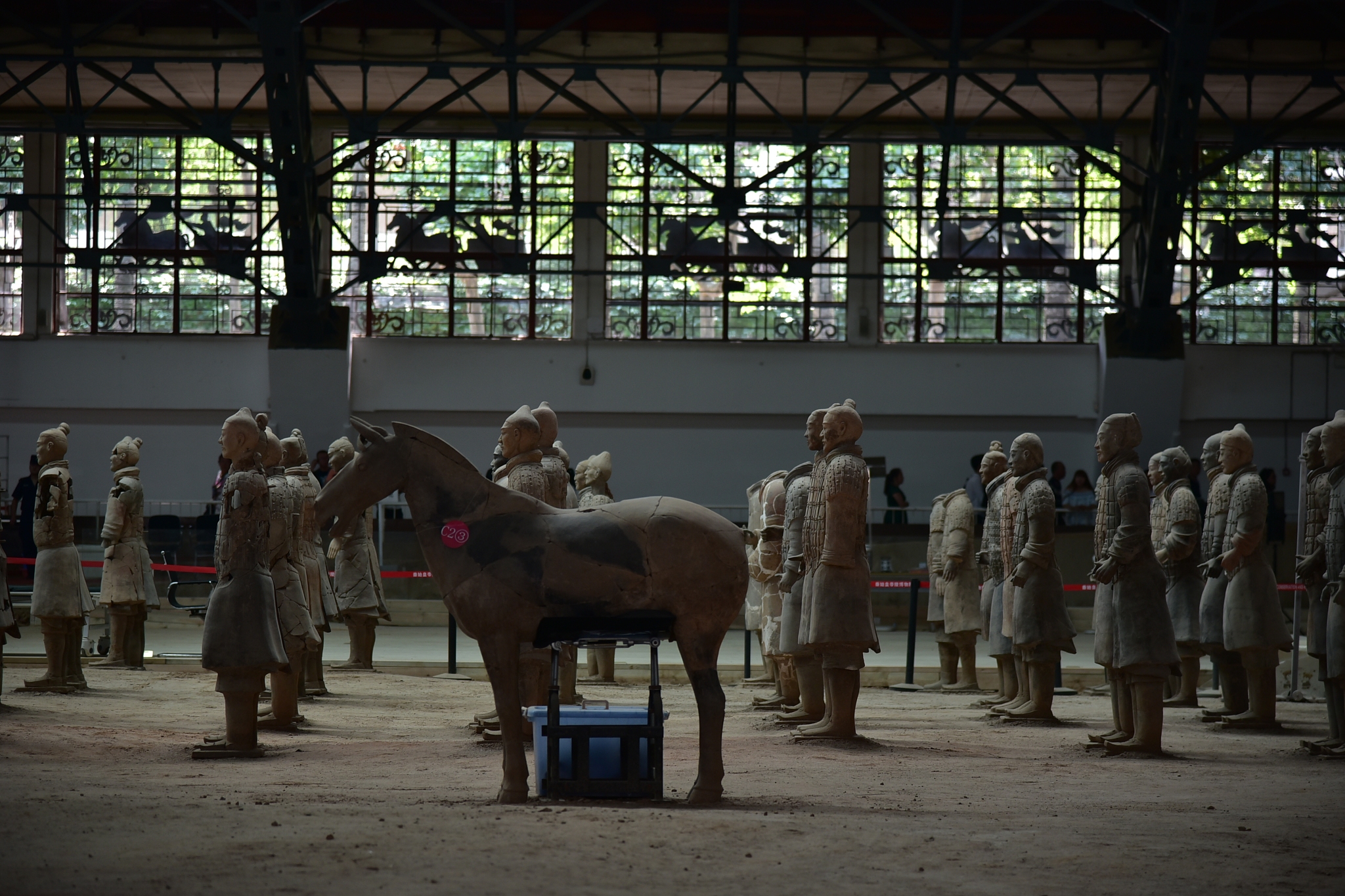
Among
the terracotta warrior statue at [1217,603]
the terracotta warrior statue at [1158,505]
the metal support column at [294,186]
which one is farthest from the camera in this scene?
the metal support column at [294,186]

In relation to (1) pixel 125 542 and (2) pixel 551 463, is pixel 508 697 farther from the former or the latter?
(1) pixel 125 542

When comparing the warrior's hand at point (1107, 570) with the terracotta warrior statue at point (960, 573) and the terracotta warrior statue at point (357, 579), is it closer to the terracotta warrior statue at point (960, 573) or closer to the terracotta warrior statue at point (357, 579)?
the terracotta warrior statue at point (960, 573)

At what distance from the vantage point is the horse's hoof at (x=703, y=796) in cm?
631

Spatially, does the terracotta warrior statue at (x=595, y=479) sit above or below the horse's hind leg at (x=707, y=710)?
above

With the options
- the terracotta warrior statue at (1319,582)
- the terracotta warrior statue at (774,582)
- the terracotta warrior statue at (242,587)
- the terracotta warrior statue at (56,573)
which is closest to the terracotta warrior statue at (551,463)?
the terracotta warrior statue at (242,587)

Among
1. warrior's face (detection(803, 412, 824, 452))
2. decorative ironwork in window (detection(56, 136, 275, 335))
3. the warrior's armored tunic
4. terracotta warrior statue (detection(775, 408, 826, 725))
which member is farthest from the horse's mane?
decorative ironwork in window (detection(56, 136, 275, 335))

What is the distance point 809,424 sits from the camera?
32.7ft

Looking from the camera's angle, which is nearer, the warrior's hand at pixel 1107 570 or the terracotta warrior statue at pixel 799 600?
the warrior's hand at pixel 1107 570

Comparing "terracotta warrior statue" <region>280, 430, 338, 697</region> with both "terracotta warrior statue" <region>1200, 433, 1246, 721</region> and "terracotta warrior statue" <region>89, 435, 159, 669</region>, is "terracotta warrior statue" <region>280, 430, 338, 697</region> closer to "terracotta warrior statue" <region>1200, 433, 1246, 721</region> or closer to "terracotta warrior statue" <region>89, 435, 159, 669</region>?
"terracotta warrior statue" <region>89, 435, 159, 669</region>

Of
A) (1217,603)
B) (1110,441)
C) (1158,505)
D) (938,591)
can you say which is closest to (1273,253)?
(1158,505)

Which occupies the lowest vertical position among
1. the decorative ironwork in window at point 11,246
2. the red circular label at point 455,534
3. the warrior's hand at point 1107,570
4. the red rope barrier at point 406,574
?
the red rope barrier at point 406,574

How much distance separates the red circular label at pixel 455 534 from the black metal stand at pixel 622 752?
65 centimetres

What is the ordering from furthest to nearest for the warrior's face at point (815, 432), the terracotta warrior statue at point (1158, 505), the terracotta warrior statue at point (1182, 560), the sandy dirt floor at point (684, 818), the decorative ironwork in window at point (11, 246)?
1. the decorative ironwork in window at point (11, 246)
2. the terracotta warrior statue at point (1158, 505)
3. the terracotta warrior statue at point (1182, 560)
4. the warrior's face at point (815, 432)
5. the sandy dirt floor at point (684, 818)

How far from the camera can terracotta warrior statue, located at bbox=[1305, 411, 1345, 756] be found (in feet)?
27.2
